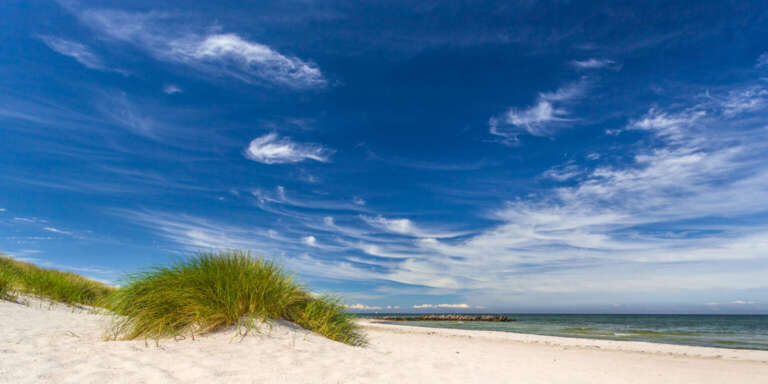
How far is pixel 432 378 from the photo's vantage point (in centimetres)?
509

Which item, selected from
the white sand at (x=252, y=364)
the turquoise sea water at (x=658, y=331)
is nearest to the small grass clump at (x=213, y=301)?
the white sand at (x=252, y=364)

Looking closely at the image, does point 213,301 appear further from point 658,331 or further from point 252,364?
point 658,331

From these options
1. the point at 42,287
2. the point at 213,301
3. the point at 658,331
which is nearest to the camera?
the point at 213,301

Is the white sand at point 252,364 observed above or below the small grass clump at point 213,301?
below

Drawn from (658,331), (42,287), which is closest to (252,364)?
(42,287)

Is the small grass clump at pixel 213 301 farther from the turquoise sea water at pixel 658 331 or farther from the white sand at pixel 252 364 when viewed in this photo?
the turquoise sea water at pixel 658 331

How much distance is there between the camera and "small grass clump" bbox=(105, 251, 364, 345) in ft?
20.7

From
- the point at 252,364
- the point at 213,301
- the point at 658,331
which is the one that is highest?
the point at 213,301

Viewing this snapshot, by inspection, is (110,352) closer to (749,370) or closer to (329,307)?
(329,307)

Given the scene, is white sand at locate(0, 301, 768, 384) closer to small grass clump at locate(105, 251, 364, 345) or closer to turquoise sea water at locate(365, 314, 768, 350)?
small grass clump at locate(105, 251, 364, 345)

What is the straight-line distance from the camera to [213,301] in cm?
656

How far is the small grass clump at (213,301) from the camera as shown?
6320 millimetres

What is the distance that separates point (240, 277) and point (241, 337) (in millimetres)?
1259

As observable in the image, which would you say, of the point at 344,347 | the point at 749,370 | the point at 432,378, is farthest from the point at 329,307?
the point at 749,370
